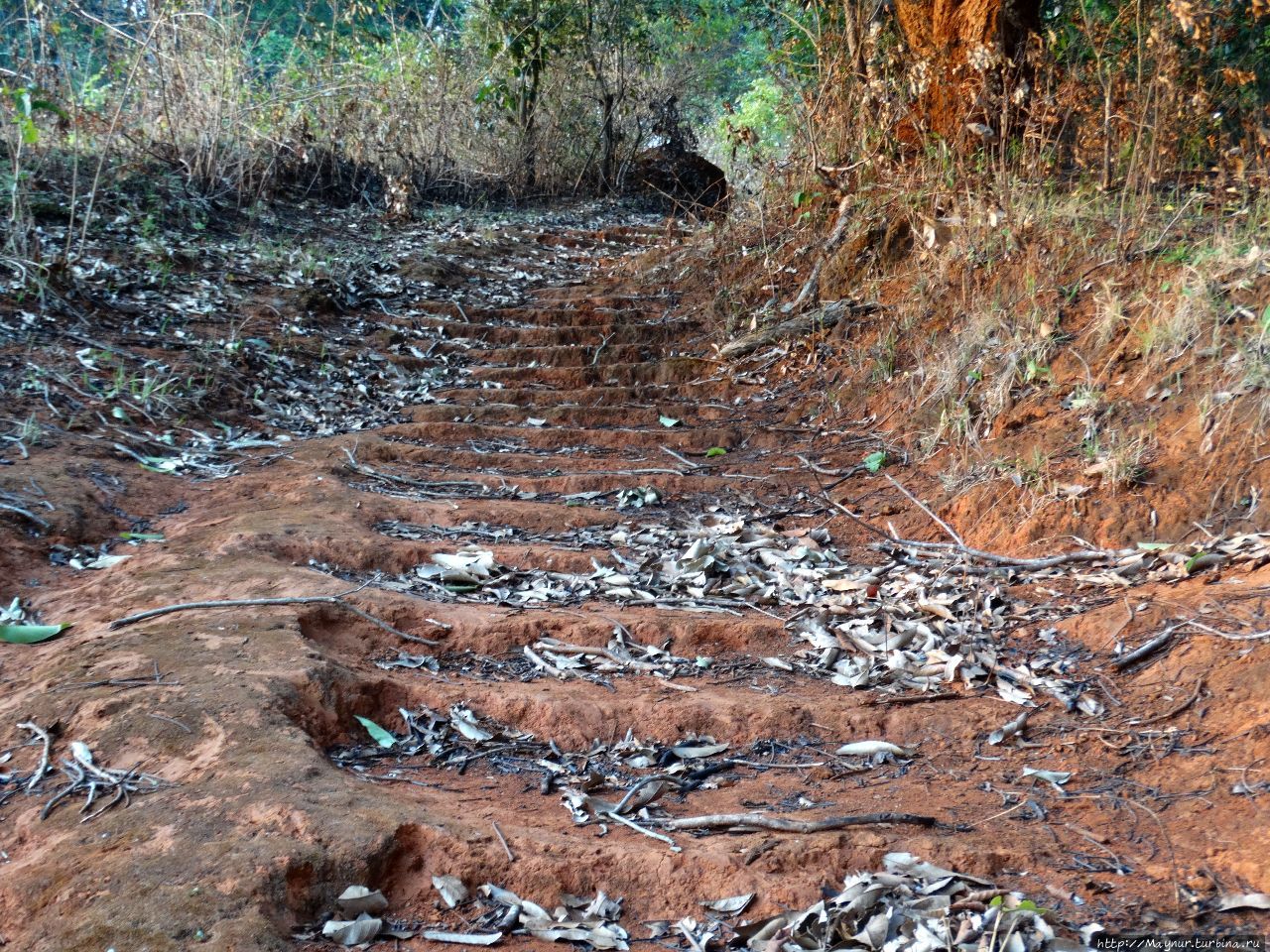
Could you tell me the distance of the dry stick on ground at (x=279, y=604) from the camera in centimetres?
260

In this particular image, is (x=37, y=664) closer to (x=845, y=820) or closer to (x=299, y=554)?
(x=299, y=554)

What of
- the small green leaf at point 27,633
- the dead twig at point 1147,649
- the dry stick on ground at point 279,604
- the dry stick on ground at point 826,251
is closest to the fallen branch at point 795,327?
the dry stick on ground at point 826,251

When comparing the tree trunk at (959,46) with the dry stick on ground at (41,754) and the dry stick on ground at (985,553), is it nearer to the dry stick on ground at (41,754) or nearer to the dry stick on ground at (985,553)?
the dry stick on ground at (985,553)

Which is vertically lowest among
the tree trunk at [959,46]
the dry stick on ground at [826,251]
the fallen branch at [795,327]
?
the fallen branch at [795,327]

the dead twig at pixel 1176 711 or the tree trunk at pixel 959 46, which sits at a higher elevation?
the tree trunk at pixel 959 46

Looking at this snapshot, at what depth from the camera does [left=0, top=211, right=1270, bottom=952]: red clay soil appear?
170 cm

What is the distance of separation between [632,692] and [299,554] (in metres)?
Answer: 1.35

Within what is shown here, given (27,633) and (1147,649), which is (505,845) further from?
(1147,649)

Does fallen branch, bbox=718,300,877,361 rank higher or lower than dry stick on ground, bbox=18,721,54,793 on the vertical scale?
higher

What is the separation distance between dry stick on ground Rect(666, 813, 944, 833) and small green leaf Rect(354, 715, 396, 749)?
77 centimetres

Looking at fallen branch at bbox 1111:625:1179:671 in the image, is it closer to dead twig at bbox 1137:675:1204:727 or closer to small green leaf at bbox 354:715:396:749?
dead twig at bbox 1137:675:1204:727

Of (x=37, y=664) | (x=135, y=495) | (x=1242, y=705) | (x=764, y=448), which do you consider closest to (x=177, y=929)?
(x=37, y=664)

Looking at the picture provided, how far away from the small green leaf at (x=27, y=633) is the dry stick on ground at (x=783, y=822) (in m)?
1.80

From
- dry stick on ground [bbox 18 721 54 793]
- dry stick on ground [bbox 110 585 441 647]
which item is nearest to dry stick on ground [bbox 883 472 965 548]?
dry stick on ground [bbox 110 585 441 647]
